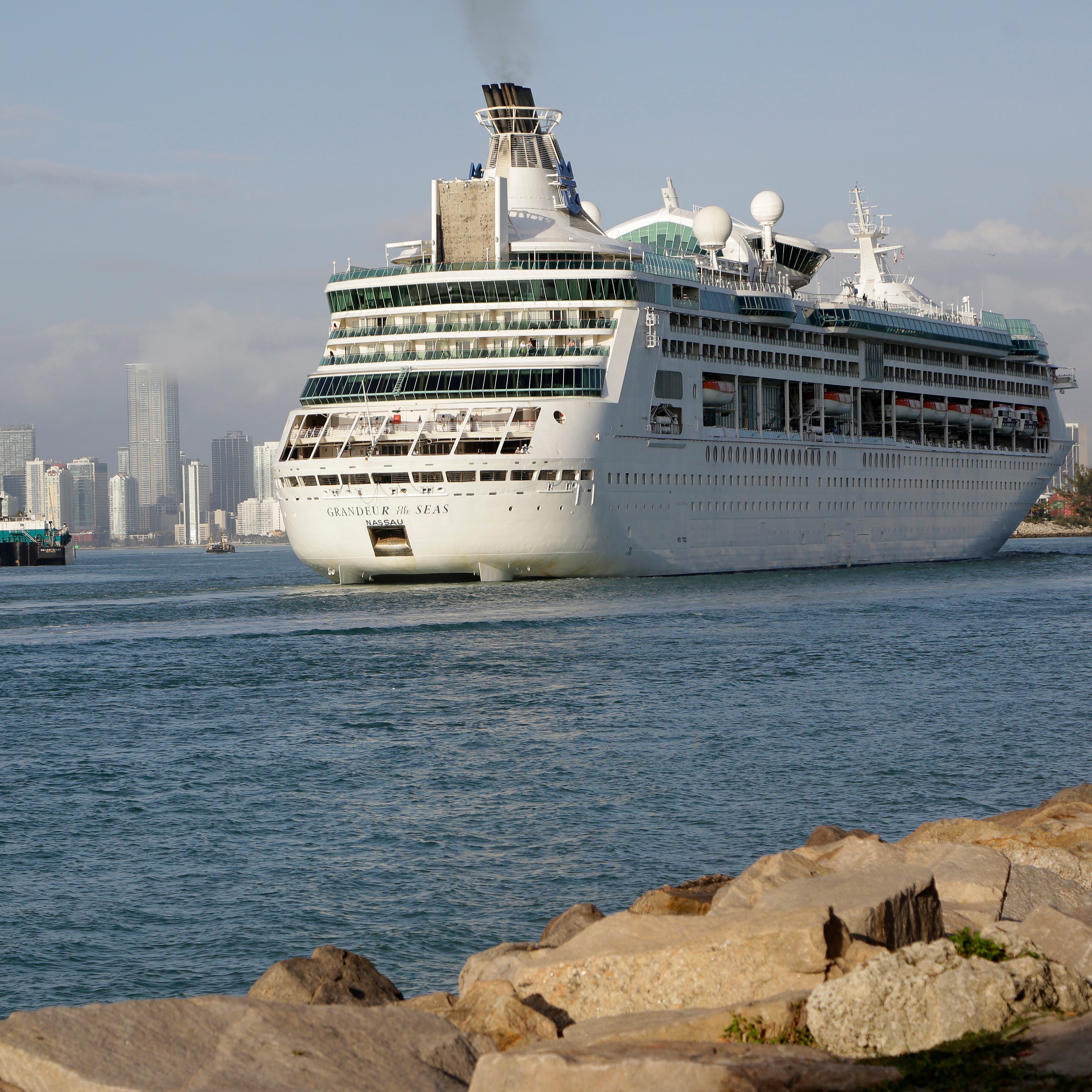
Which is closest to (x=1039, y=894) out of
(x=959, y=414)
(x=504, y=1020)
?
(x=504, y=1020)

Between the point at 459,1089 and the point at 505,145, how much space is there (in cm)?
7053

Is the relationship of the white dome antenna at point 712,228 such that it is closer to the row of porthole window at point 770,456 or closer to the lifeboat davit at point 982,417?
the row of porthole window at point 770,456

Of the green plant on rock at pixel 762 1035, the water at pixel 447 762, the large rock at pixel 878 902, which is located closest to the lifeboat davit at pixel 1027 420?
the water at pixel 447 762

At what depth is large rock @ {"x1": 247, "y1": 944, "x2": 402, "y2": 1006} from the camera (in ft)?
36.2

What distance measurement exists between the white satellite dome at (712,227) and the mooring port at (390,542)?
98.9 ft

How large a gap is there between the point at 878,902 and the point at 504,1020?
8.55 ft

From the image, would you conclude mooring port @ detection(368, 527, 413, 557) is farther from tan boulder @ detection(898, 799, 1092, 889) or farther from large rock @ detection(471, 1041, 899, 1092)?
large rock @ detection(471, 1041, 899, 1092)

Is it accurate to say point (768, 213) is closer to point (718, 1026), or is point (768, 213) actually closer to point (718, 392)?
point (718, 392)

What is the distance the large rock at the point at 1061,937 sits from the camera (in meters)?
9.06

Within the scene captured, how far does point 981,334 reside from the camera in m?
93.3

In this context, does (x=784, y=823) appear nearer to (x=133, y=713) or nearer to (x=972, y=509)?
(x=133, y=713)

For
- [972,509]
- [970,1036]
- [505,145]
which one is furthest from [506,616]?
[972,509]

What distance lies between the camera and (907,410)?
290 feet

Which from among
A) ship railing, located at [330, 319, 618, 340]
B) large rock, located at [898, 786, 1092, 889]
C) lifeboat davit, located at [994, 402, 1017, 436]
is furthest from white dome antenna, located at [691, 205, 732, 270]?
large rock, located at [898, 786, 1092, 889]
